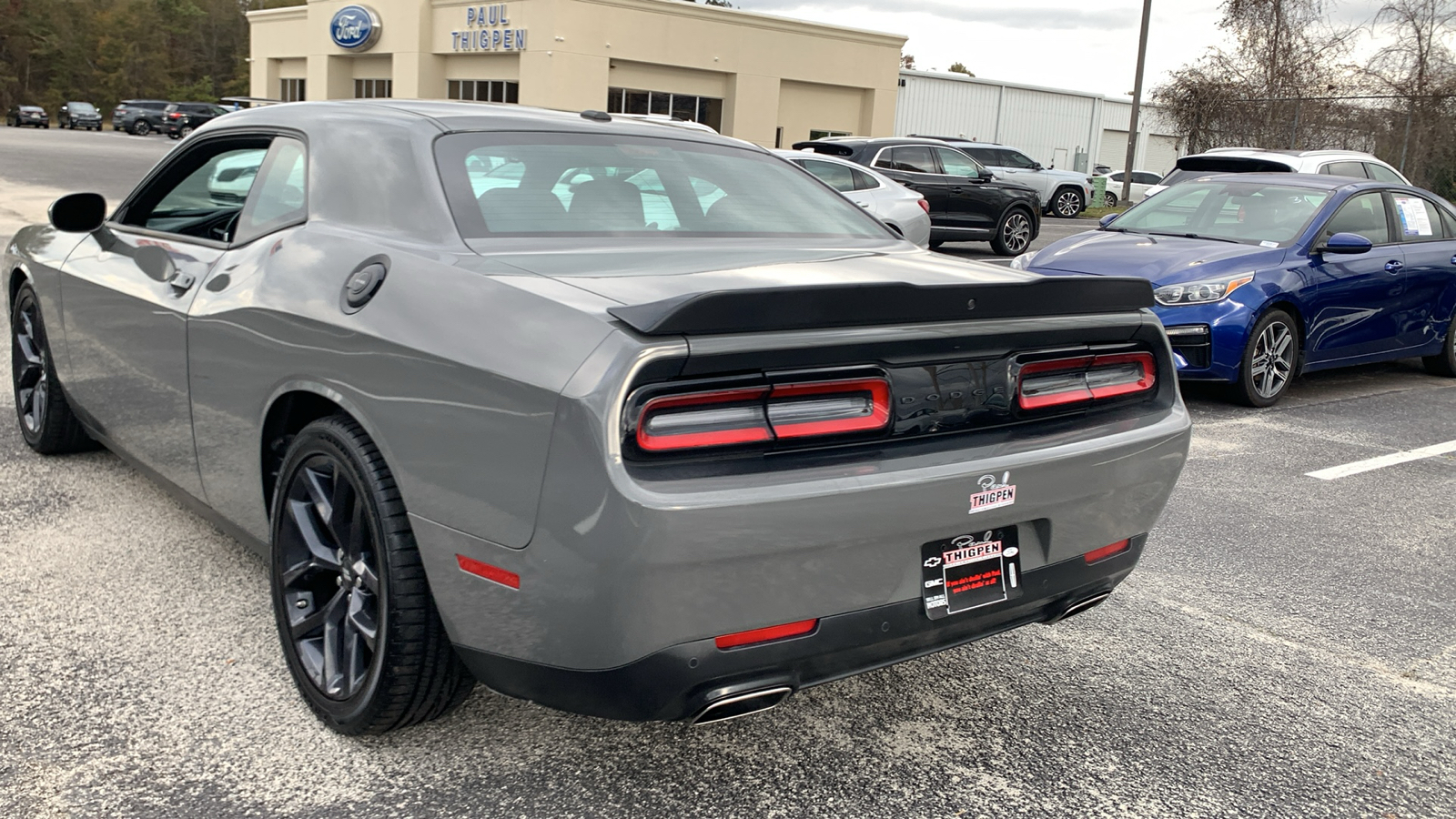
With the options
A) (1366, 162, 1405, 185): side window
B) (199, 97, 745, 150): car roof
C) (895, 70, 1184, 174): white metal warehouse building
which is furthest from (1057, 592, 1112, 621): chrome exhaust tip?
(895, 70, 1184, 174): white metal warehouse building

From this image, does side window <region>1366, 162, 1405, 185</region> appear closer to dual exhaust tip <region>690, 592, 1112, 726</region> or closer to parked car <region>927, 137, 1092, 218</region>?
parked car <region>927, 137, 1092, 218</region>

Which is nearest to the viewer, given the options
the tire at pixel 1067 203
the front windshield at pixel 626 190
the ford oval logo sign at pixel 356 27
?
the front windshield at pixel 626 190

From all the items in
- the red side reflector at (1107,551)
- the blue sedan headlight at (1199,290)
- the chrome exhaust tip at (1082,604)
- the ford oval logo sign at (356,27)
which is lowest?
the chrome exhaust tip at (1082,604)

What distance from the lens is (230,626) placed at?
3.44 metres

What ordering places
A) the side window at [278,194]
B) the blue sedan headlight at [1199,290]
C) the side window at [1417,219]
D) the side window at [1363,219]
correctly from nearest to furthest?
the side window at [278,194], the blue sedan headlight at [1199,290], the side window at [1363,219], the side window at [1417,219]

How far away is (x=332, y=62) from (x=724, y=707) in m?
49.1

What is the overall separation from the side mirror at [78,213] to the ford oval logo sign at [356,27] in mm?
42012

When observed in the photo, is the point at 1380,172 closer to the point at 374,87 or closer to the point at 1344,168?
the point at 1344,168

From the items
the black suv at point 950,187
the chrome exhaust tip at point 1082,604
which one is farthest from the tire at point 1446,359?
the black suv at point 950,187

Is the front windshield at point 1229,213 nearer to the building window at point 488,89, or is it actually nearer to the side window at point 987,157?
the side window at point 987,157

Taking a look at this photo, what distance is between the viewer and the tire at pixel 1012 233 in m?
17.5

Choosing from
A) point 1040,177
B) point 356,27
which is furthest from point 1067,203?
point 356,27

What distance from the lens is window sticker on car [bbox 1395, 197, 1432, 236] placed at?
28.2 ft

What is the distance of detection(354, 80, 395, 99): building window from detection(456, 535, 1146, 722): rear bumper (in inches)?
1732
